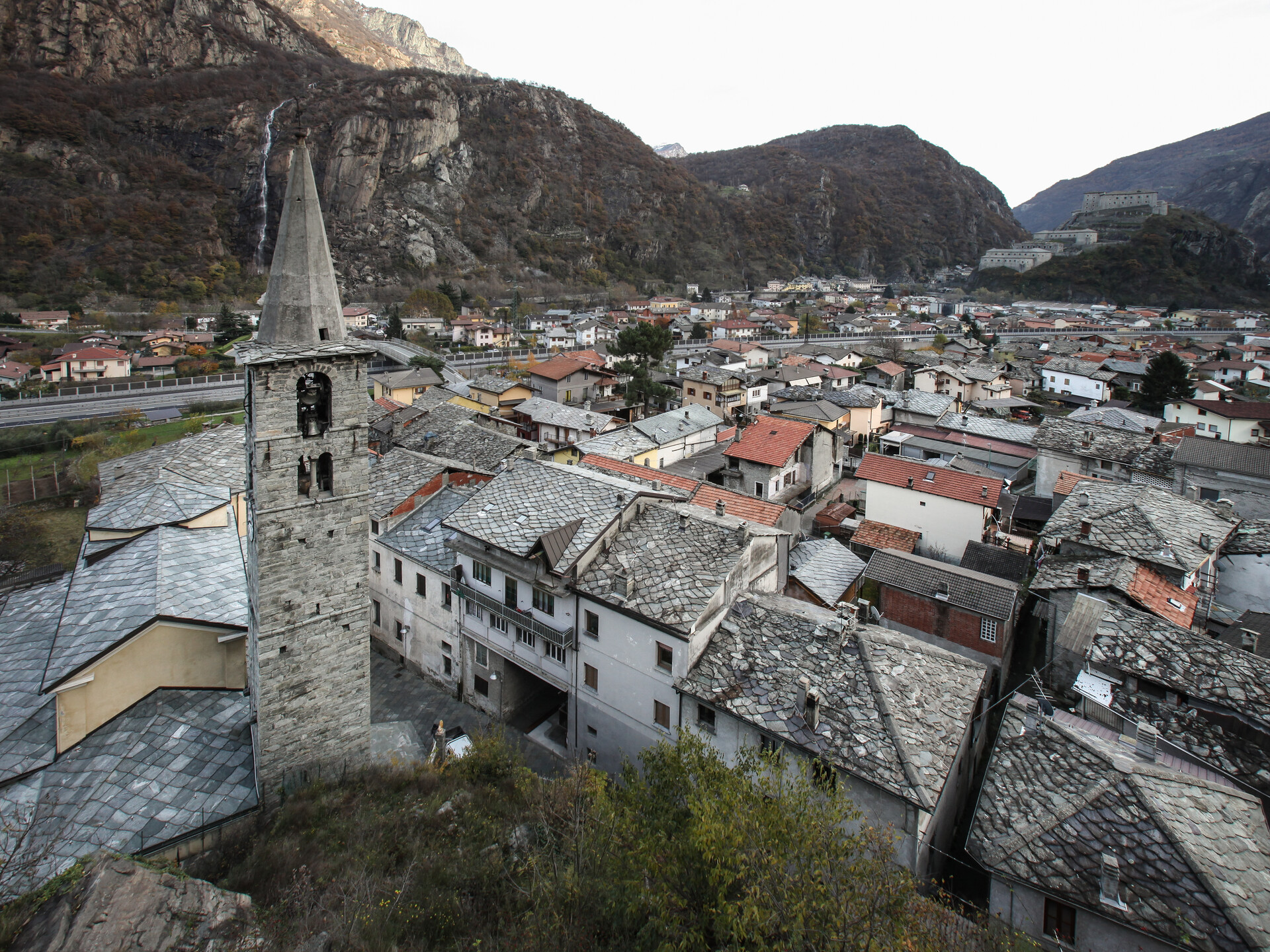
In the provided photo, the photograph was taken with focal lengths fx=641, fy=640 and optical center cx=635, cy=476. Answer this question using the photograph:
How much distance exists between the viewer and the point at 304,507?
12.5 meters

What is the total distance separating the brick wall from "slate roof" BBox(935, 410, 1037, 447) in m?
25.1

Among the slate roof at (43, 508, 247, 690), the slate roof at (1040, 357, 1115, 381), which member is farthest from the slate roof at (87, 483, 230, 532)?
the slate roof at (1040, 357, 1115, 381)

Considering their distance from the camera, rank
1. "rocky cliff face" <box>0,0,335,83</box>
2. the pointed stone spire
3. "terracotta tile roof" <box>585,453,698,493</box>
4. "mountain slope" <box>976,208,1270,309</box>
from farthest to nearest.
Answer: "mountain slope" <box>976,208,1270,309</box>
"rocky cliff face" <box>0,0,335,83</box>
"terracotta tile roof" <box>585,453,698,493</box>
the pointed stone spire

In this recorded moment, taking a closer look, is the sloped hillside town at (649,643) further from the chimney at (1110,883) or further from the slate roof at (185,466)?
A: the slate roof at (185,466)

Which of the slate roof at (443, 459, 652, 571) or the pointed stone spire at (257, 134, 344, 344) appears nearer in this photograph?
the pointed stone spire at (257, 134, 344, 344)

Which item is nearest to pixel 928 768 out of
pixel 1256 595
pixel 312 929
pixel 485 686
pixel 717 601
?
pixel 717 601

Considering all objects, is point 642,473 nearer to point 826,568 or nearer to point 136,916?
point 826,568

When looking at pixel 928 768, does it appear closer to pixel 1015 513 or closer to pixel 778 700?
pixel 778 700

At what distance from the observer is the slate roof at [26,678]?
12195 millimetres

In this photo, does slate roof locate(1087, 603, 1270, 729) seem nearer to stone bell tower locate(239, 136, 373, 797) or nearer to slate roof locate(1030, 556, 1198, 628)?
slate roof locate(1030, 556, 1198, 628)

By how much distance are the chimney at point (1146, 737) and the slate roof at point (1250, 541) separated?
45.4ft

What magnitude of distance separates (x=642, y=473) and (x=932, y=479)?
1368cm

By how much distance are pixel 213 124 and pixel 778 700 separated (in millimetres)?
156208

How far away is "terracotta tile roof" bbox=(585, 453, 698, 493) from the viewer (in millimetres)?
28109
